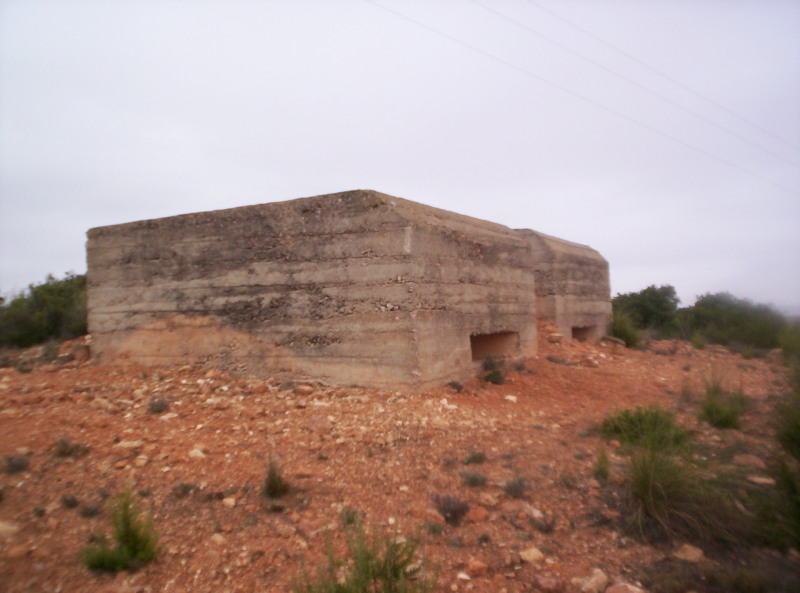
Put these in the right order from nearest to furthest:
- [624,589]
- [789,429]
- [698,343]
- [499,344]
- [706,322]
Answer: [624,589] → [789,429] → [499,344] → [698,343] → [706,322]

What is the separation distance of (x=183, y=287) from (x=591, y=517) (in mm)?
5988

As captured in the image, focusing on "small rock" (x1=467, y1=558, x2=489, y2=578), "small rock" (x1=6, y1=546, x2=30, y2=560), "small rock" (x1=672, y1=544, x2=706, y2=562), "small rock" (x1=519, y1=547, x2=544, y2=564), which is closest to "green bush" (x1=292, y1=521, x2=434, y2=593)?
"small rock" (x1=467, y1=558, x2=489, y2=578)

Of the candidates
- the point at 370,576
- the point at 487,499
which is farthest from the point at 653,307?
the point at 370,576

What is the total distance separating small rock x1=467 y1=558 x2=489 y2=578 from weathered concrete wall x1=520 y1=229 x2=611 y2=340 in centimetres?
785

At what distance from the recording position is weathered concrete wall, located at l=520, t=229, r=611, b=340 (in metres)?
11.0

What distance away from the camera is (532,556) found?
12.0ft

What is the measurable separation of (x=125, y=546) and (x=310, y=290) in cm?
374

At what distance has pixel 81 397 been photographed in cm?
673

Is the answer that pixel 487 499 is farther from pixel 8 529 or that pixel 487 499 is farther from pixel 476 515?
pixel 8 529

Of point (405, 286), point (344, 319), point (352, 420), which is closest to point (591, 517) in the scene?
point (352, 420)

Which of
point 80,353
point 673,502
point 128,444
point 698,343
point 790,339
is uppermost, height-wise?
point 80,353

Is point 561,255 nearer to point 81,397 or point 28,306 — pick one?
point 81,397

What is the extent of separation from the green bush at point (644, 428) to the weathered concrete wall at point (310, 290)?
6.65 feet

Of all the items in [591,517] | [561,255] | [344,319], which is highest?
[561,255]
